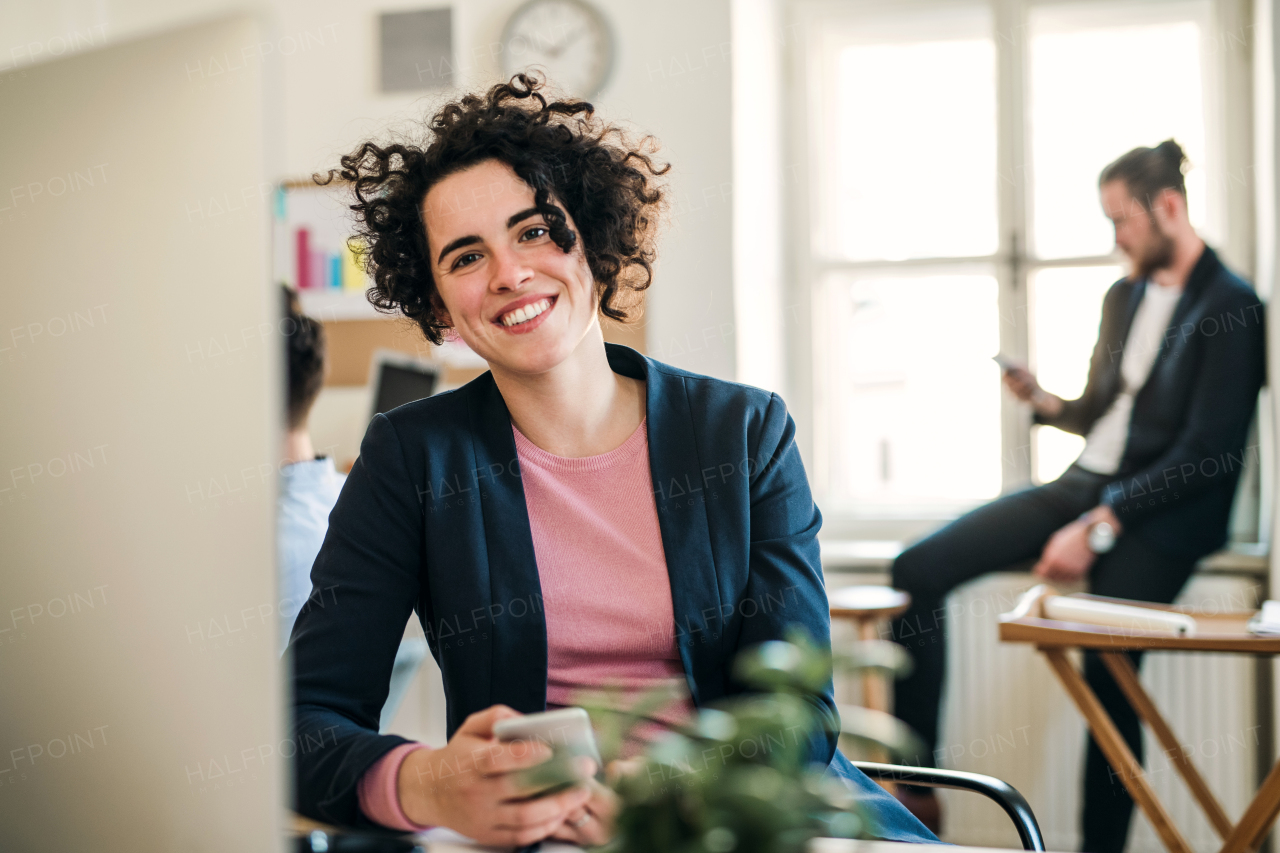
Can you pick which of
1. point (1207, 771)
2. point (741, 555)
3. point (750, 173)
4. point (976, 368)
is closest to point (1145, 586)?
point (1207, 771)

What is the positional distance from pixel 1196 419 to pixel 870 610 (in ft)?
3.09

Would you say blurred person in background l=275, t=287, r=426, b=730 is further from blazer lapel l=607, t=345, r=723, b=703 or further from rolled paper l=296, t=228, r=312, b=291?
rolled paper l=296, t=228, r=312, b=291

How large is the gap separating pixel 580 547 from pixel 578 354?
0.24m

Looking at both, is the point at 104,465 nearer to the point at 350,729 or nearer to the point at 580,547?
the point at 350,729

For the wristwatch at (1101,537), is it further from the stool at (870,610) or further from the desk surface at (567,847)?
the desk surface at (567,847)

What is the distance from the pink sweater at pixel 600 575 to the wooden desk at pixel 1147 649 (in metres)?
1.03

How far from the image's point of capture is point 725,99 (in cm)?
284

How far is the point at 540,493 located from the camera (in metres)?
1.19

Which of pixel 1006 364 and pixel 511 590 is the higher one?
pixel 1006 364

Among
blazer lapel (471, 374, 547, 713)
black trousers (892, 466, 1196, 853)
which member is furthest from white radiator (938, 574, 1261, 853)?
blazer lapel (471, 374, 547, 713)

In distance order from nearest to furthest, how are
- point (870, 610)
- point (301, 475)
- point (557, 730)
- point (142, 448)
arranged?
point (142, 448), point (557, 730), point (301, 475), point (870, 610)

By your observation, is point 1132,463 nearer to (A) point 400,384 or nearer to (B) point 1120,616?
(B) point 1120,616

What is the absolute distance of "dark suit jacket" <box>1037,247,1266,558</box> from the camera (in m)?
2.49

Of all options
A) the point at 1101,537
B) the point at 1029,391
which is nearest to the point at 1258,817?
the point at 1101,537
